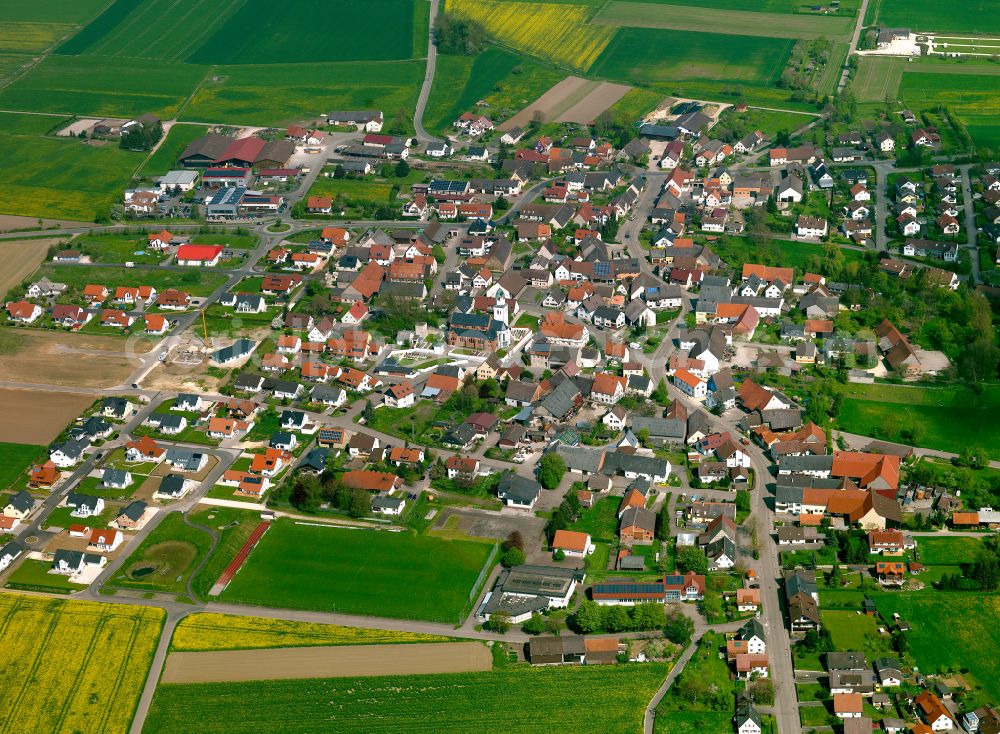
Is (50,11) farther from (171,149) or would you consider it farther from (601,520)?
(601,520)

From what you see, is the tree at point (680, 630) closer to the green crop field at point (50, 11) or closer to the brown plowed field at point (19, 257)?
the brown plowed field at point (19, 257)

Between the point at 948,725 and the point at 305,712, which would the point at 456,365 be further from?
the point at 948,725

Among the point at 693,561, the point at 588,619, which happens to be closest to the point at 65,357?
the point at 588,619

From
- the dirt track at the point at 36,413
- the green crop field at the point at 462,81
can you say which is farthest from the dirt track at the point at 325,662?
the green crop field at the point at 462,81

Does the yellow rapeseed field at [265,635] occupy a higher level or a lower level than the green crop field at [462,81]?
lower

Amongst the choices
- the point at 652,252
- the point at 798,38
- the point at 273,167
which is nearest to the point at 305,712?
the point at 652,252

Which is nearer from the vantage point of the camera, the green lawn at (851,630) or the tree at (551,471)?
Result: the green lawn at (851,630)
